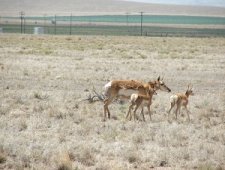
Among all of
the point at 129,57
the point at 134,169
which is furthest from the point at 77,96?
the point at 129,57

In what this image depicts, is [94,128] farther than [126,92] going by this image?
No

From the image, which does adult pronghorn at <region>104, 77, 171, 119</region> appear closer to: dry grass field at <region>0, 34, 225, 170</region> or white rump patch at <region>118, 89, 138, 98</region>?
white rump patch at <region>118, 89, 138, 98</region>

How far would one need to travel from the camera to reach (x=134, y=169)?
9.96 m

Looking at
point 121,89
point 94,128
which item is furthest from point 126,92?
point 94,128

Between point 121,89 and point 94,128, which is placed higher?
point 121,89

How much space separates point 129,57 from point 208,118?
2288cm

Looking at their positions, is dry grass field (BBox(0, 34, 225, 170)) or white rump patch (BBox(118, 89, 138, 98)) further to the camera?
white rump patch (BBox(118, 89, 138, 98))

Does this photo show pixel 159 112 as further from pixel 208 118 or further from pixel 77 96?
pixel 77 96

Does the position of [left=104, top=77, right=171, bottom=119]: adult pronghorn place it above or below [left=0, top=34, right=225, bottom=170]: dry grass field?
above

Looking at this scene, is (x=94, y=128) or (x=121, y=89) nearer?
(x=94, y=128)

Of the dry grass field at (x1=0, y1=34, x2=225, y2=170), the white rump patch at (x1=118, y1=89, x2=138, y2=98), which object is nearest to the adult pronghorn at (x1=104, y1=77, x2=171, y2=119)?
the white rump patch at (x1=118, y1=89, x2=138, y2=98)

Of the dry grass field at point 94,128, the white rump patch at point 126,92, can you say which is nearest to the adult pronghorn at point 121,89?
the white rump patch at point 126,92

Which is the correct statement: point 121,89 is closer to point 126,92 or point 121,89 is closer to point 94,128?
point 126,92

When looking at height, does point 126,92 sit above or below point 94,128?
above
